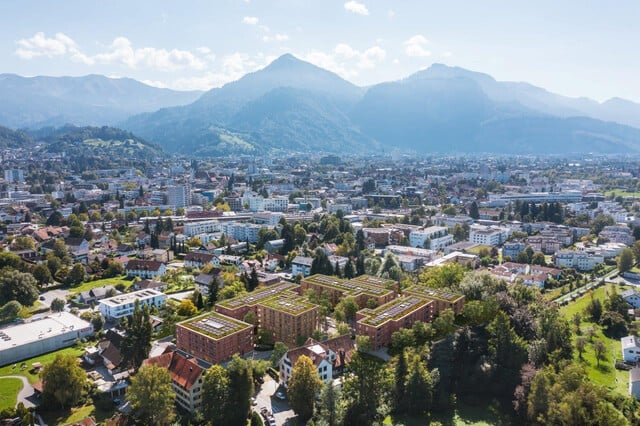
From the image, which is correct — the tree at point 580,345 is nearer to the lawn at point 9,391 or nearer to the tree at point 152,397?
the tree at point 152,397

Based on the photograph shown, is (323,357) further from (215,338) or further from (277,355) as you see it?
(215,338)

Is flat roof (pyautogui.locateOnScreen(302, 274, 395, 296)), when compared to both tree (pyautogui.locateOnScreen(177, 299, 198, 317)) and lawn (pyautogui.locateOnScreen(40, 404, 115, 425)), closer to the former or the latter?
tree (pyautogui.locateOnScreen(177, 299, 198, 317))

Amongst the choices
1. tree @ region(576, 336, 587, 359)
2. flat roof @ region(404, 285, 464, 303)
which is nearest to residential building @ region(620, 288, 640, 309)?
tree @ region(576, 336, 587, 359)

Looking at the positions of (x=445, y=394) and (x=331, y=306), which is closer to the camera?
(x=445, y=394)

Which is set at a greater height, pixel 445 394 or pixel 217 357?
pixel 217 357

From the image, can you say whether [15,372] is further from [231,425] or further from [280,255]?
[280,255]

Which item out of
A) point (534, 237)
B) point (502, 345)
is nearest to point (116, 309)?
point (502, 345)

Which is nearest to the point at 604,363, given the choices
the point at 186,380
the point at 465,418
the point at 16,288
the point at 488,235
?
the point at 465,418

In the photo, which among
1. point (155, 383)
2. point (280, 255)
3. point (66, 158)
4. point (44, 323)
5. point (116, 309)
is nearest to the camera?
point (155, 383)
